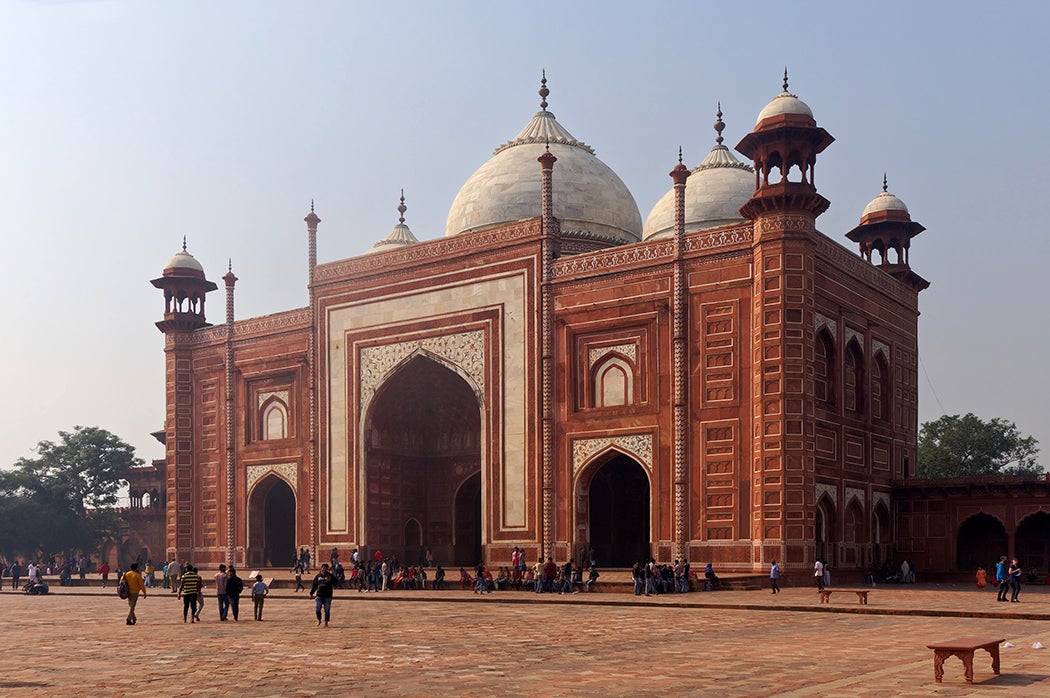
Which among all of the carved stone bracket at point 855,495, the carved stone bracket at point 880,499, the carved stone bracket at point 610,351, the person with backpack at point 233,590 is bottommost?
the person with backpack at point 233,590

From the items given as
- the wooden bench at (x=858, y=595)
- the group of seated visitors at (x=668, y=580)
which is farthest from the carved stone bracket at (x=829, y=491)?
the wooden bench at (x=858, y=595)

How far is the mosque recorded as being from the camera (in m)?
25.8

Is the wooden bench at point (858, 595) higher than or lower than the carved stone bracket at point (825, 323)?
lower

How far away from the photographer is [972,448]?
48125 millimetres

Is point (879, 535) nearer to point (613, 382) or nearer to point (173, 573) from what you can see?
point (613, 382)

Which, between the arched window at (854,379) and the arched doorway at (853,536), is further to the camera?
the arched window at (854,379)

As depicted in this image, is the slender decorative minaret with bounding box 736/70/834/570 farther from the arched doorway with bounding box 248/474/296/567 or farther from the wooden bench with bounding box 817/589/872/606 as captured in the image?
the arched doorway with bounding box 248/474/296/567

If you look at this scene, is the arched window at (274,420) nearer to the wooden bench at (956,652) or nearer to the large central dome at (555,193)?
the large central dome at (555,193)

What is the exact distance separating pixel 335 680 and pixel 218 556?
88.6ft

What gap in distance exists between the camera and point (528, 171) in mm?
33906

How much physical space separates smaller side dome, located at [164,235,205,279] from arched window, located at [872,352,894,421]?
831 inches

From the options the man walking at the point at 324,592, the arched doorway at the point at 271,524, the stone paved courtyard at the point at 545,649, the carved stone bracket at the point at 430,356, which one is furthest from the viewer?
the arched doorway at the point at 271,524

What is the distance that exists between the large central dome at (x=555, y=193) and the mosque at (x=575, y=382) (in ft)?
0.24

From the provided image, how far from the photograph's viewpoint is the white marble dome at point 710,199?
32.8 m
